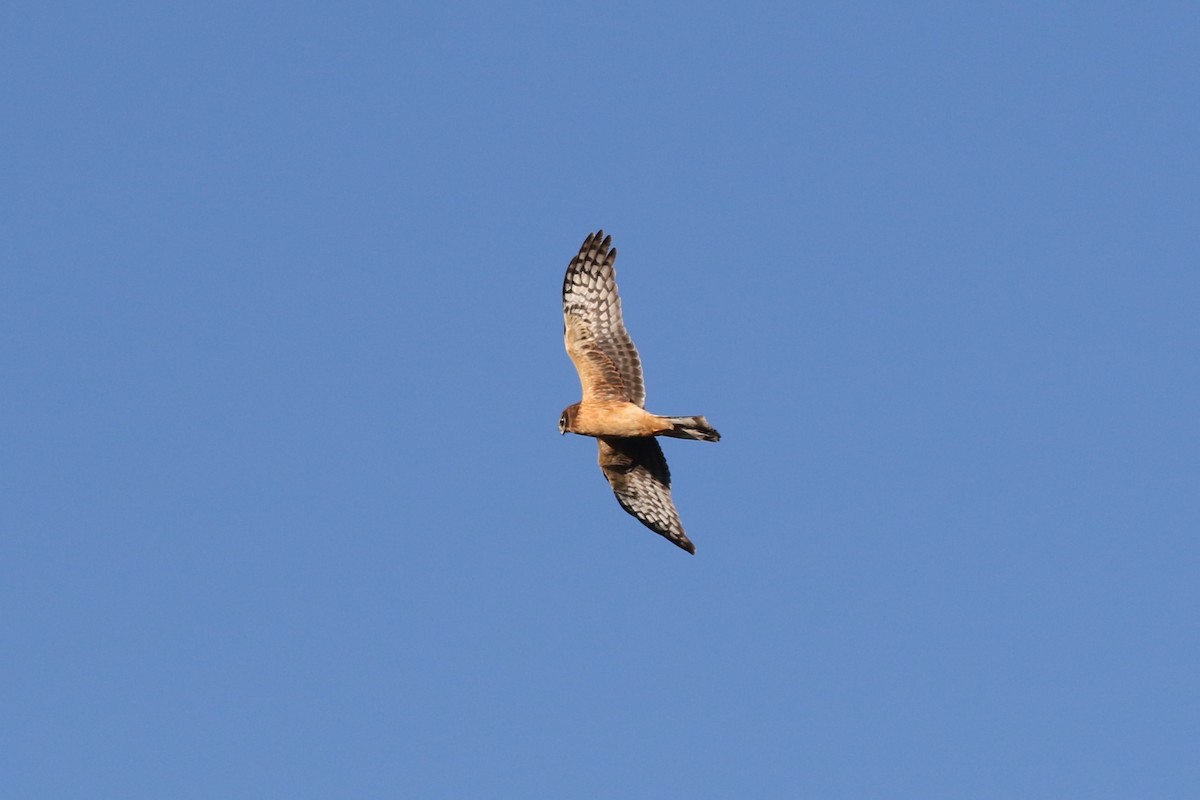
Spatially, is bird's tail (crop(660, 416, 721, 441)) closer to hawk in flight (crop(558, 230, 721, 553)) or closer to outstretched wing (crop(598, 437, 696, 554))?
hawk in flight (crop(558, 230, 721, 553))

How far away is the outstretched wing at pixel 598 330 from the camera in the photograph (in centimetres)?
2316

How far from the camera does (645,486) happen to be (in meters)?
24.6

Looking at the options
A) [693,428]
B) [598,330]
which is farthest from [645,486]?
[693,428]

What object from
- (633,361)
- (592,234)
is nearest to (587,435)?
(633,361)

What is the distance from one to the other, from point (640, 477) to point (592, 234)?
3.47m

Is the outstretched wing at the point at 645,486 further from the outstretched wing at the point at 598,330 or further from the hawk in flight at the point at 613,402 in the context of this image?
the outstretched wing at the point at 598,330

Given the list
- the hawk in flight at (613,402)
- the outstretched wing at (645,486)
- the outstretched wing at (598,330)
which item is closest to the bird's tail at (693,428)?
the hawk in flight at (613,402)

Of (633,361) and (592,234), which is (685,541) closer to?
(633,361)

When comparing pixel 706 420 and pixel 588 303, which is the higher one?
pixel 588 303

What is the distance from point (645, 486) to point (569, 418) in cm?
215

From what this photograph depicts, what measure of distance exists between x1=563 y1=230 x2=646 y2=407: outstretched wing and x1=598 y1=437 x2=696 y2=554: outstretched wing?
1.31m

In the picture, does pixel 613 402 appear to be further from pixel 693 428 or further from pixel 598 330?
pixel 693 428

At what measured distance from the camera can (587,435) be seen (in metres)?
23.2

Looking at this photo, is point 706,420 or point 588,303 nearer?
point 706,420
